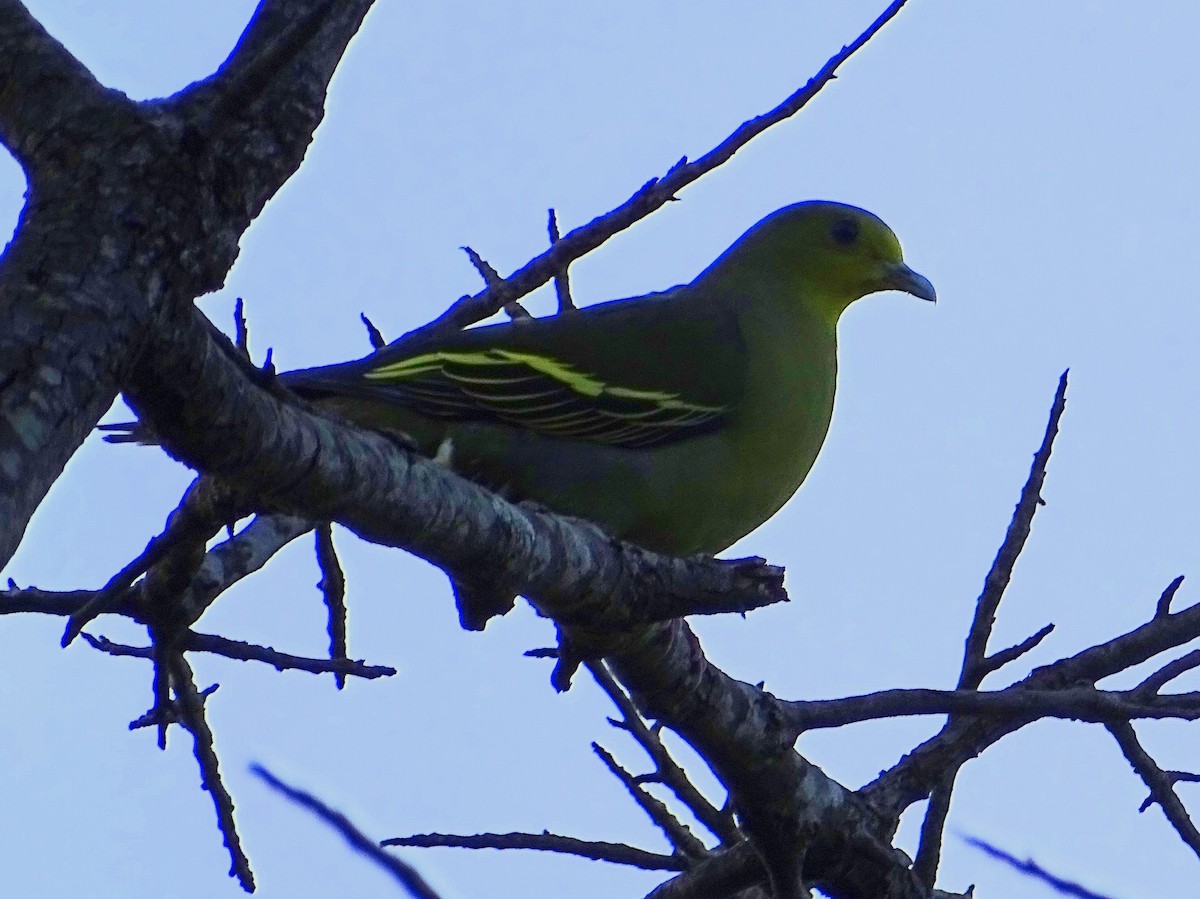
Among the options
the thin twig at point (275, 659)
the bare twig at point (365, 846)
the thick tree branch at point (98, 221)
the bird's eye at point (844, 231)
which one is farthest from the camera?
the bird's eye at point (844, 231)

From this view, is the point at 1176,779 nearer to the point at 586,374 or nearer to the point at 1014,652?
the point at 1014,652

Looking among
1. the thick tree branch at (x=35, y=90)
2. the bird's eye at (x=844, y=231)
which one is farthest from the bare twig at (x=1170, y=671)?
the bird's eye at (x=844, y=231)

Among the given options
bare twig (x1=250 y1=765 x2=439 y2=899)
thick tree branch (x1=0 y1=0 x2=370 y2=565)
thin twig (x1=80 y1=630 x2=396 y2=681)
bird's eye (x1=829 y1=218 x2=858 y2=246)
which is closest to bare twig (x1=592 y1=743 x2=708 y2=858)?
thin twig (x1=80 y1=630 x2=396 y2=681)

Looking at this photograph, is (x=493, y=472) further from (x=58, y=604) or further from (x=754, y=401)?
(x=58, y=604)

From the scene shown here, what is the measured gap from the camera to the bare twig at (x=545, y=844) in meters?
4.03

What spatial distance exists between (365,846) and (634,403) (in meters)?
2.66

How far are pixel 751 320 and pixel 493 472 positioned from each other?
5.11ft

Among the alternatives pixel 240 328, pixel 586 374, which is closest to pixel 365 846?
pixel 240 328

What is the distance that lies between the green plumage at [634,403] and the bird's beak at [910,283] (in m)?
0.48

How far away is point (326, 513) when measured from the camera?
3.04 m

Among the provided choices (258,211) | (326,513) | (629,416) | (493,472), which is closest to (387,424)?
(493,472)

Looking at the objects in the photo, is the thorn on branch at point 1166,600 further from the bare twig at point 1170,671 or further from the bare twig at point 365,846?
the bare twig at point 365,846

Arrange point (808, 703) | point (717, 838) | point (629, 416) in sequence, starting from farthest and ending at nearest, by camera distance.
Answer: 1. point (629, 416)
2. point (717, 838)
3. point (808, 703)

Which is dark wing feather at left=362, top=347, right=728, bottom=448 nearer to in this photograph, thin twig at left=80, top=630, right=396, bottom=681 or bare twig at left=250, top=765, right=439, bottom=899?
thin twig at left=80, top=630, right=396, bottom=681
